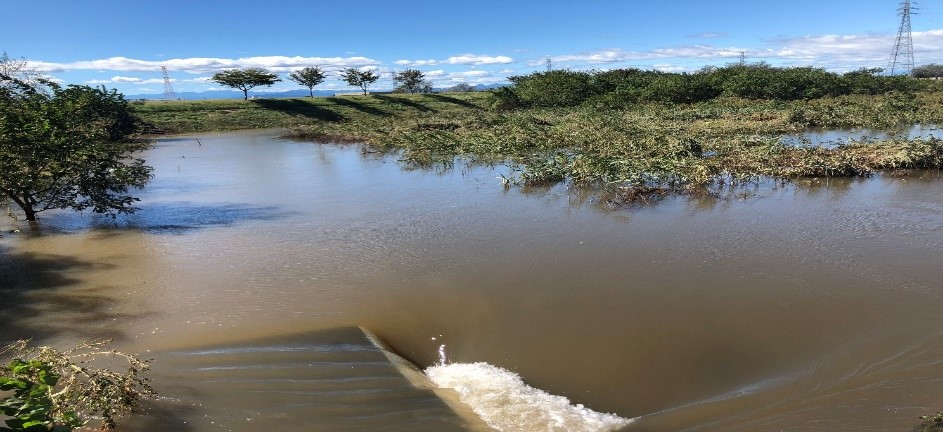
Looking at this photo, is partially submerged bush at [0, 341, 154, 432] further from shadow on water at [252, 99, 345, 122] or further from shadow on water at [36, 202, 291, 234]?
shadow on water at [252, 99, 345, 122]

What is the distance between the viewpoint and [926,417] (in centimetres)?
418

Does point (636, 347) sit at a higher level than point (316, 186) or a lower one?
lower

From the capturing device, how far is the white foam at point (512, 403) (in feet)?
15.1

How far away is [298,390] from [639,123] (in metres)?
24.3

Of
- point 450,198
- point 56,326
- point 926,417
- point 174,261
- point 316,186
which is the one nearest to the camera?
point 926,417

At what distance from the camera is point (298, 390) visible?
5066mm

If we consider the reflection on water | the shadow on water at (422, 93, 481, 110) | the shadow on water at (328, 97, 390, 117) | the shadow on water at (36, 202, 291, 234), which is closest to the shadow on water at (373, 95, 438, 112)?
the shadow on water at (422, 93, 481, 110)

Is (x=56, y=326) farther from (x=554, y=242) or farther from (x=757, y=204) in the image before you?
(x=757, y=204)

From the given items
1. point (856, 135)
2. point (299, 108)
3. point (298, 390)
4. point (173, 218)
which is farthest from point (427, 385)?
point (299, 108)

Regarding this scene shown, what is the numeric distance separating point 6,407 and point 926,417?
6336 millimetres

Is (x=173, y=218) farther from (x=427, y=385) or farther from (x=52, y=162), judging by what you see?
(x=427, y=385)

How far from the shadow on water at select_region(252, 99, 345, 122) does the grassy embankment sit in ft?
0.53

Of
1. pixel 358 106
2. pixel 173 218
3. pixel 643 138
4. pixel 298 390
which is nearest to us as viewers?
pixel 298 390

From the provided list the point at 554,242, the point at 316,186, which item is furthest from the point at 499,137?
the point at 554,242
